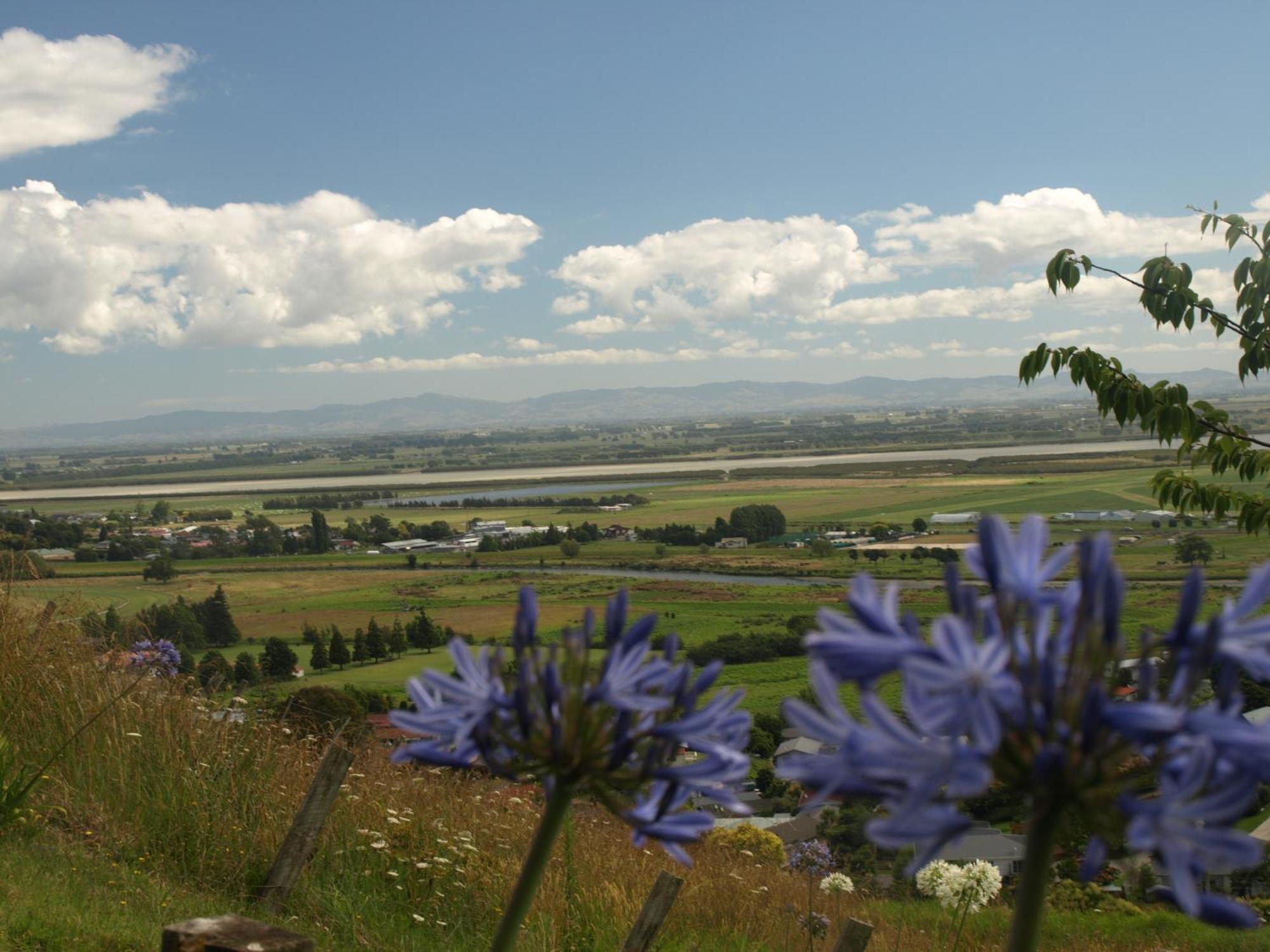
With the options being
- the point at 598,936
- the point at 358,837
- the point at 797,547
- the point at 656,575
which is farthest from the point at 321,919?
the point at 797,547

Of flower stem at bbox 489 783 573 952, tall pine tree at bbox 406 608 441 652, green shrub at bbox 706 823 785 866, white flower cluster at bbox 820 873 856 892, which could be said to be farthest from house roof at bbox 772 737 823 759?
tall pine tree at bbox 406 608 441 652

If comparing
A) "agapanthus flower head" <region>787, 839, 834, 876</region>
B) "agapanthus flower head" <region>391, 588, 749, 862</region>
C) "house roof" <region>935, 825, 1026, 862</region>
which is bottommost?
"house roof" <region>935, 825, 1026, 862</region>

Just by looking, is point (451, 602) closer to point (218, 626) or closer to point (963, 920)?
point (218, 626)

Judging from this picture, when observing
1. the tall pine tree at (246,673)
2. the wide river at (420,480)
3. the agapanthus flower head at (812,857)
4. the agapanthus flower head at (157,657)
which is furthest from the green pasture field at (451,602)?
the wide river at (420,480)

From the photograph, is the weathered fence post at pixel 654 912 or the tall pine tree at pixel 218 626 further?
the tall pine tree at pixel 218 626

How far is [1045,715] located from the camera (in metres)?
1.54

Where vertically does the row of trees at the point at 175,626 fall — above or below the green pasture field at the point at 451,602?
above

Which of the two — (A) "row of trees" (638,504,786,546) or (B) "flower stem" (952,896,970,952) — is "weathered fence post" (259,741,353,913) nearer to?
(B) "flower stem" (952,896,970,952)

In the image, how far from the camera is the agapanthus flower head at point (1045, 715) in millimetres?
1378

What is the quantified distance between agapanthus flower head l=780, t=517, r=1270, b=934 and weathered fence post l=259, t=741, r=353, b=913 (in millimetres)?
7820

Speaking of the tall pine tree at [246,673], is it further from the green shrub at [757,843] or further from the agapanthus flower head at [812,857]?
the agapanthus flower head at [812,857]

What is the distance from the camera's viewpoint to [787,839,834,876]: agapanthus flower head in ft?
31.2

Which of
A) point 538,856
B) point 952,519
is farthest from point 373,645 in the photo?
point 952,519

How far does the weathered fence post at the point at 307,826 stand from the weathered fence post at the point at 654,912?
10.9 ft
